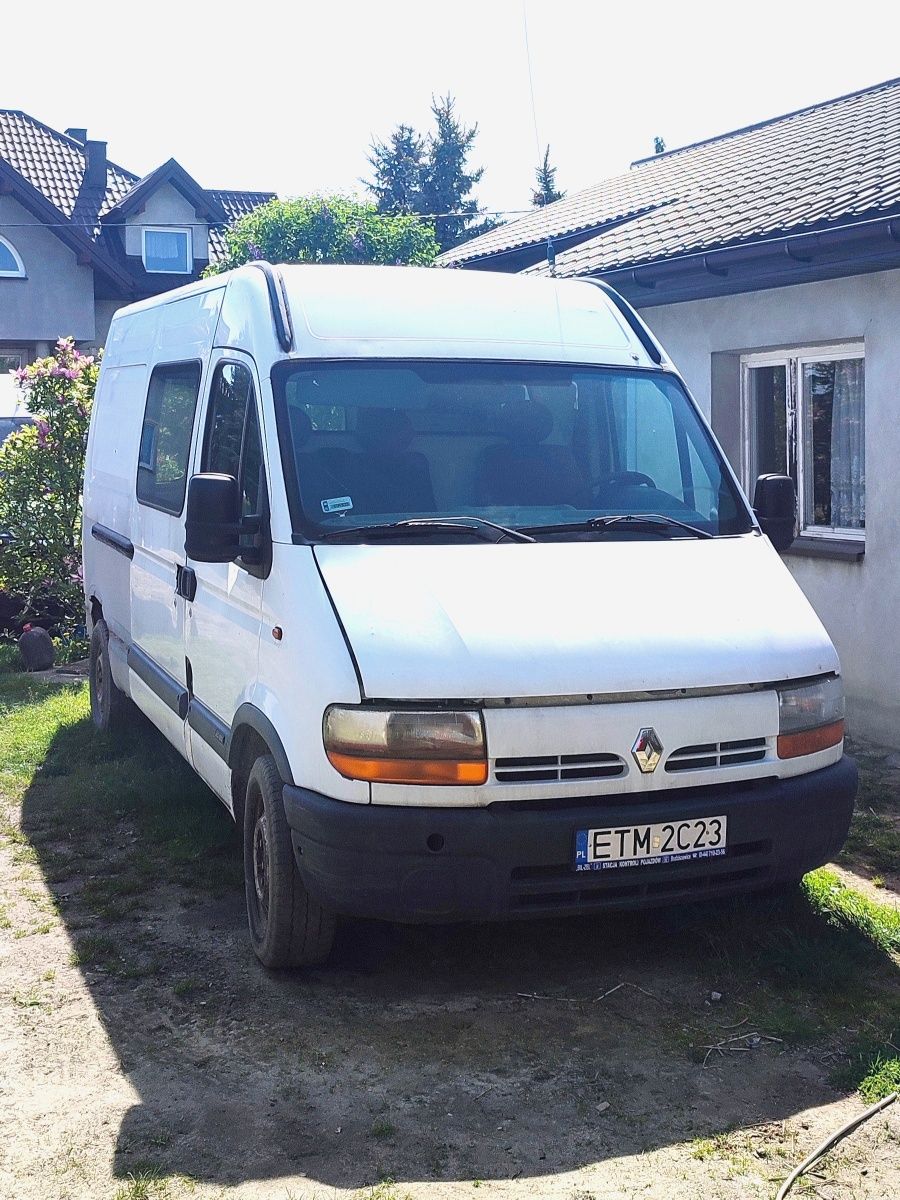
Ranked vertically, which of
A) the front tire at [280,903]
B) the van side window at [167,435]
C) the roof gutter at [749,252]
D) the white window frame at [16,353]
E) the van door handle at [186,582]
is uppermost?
the white window frame at [16,353]

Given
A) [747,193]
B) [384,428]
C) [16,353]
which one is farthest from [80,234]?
[384,428]

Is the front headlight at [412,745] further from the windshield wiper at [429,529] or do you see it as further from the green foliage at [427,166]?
the green foliage at [427,166]

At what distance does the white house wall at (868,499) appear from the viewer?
27.8 ft

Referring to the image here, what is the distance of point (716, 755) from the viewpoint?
177 inches

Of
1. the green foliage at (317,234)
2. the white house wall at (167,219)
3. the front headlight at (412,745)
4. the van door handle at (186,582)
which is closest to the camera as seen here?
the front headlight at (412,745)

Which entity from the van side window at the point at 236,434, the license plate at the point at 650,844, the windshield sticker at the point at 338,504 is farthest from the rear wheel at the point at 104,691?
the license plate at the point at 650,844

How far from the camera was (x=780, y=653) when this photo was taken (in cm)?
462

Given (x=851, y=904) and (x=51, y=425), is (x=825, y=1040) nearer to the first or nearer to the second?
(x=851, y=904)

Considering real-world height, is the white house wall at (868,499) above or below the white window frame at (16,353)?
below

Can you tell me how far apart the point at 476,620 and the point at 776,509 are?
1870 mm

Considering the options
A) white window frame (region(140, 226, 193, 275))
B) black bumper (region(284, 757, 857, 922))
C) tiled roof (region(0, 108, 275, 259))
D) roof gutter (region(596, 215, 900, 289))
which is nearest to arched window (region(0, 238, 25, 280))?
tiled roof (region(0, 108, 275, 259))

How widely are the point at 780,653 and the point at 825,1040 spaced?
1.21 m

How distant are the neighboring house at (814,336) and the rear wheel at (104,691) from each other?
3.57m

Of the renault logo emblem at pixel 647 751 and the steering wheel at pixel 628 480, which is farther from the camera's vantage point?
the steering wheel at pixel 628 480
